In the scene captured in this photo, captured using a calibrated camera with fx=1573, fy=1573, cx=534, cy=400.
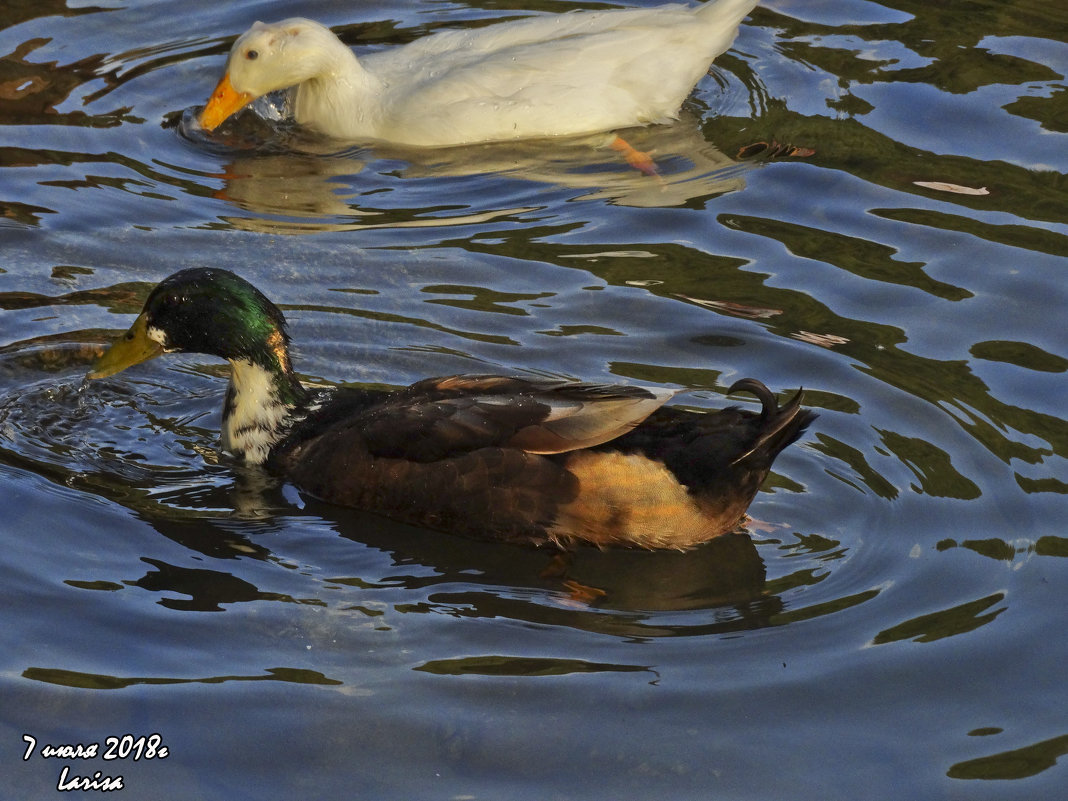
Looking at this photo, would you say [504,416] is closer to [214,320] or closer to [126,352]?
[214,320]

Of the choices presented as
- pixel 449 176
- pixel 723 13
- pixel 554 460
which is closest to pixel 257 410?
pixel 554 460

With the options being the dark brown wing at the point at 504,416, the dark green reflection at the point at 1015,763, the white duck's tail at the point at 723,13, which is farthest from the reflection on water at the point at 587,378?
the white duck's tail at the point at 723,13

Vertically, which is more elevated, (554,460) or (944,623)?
(554,460)

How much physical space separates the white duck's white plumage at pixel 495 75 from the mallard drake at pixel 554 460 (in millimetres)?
3230

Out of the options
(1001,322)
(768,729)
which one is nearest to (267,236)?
(1001,322)

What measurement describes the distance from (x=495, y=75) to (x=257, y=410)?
3.27 metres

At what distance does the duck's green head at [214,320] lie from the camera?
6.29m

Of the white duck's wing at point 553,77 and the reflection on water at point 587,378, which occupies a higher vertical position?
the white duck's wing at point 553,77

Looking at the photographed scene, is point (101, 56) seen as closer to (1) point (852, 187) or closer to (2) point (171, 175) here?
(2) point (171, 175)

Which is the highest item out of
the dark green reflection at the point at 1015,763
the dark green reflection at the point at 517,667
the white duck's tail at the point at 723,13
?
the white duck's tail at the point at 723,13

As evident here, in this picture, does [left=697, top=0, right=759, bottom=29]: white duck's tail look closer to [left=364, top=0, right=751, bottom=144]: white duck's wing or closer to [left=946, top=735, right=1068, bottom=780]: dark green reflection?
[left=364, top=0, right=751, bottom=144]: white duck's wing

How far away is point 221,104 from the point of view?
9.25m

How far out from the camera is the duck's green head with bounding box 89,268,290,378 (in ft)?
20.6

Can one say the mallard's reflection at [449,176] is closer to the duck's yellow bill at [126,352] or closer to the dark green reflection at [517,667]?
the duck's yellow bill at [126,352]
